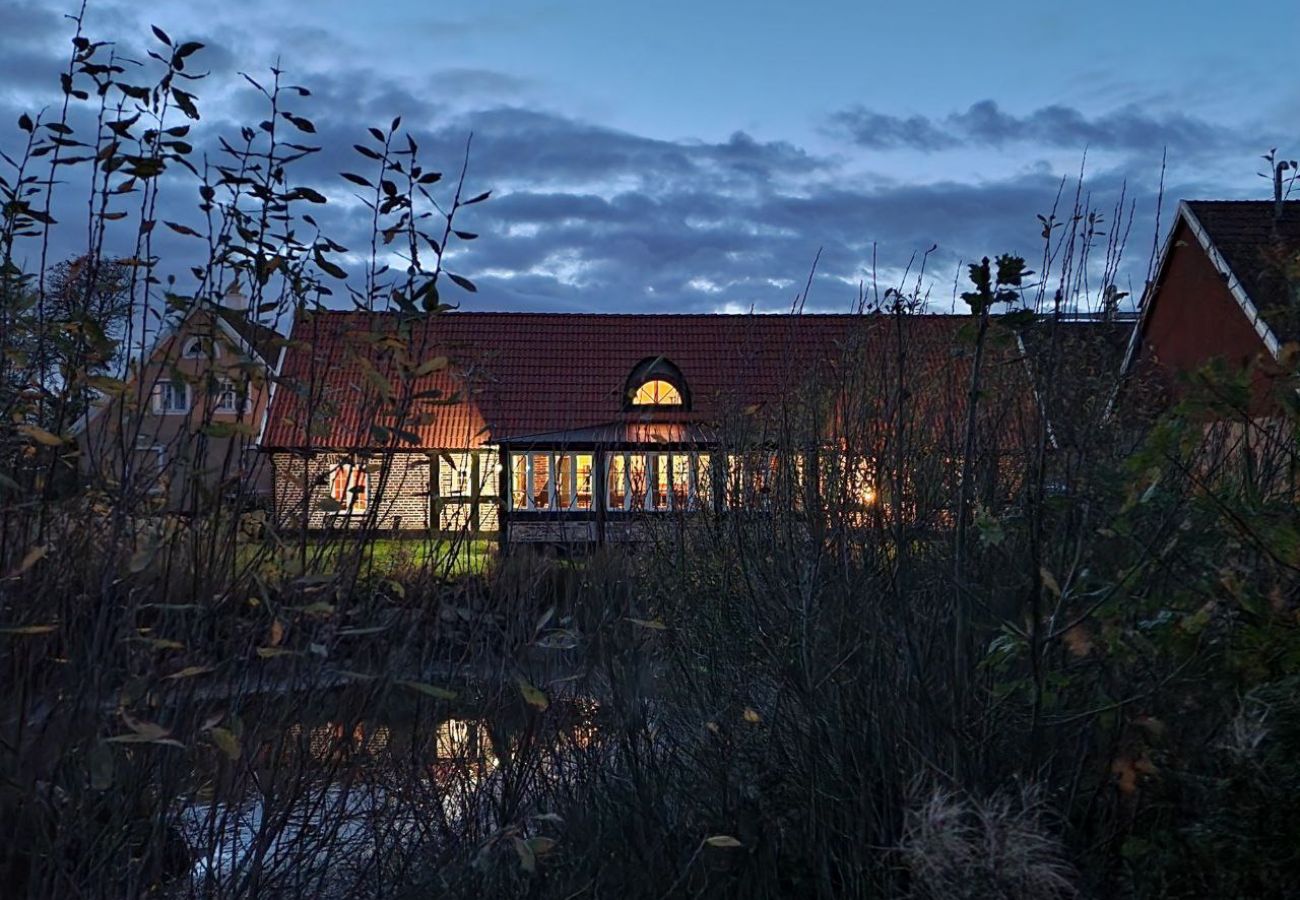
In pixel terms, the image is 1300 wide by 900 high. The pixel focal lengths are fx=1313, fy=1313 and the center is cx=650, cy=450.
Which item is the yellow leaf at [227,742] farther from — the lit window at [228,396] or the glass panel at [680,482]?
the glass panel at [680,482]

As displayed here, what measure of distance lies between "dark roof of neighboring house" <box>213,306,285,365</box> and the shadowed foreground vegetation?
0.10 meters

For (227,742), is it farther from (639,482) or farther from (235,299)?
(639,482)

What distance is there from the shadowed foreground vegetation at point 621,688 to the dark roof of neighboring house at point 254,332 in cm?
10

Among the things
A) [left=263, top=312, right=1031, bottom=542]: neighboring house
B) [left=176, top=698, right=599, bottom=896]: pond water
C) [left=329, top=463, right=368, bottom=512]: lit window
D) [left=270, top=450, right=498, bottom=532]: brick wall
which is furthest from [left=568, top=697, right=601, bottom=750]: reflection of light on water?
[left=329, top=463, right=368, bottom=512]: lit window

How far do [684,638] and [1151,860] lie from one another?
9.06 feet

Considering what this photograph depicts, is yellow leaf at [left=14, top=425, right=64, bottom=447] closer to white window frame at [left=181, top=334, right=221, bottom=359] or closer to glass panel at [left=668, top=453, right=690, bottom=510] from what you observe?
white window frame at [left=181, top=334, right=221, bottom=359]

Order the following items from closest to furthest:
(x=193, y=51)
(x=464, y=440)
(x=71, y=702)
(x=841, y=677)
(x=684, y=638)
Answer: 1. (x=71, y=702)
2. (x=193, y=51)
3. (x=841, y=677)
4. (x=684, y=638)
5. (x=464, y=440)

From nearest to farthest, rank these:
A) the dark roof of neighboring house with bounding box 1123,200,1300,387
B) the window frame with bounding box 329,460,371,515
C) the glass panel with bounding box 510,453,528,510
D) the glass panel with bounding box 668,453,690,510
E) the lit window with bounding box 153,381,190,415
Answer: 1. the lit window with bounding box 153,381,190,415
2. the window frame with bounding box 329,460,371,515
3. the dark roof of neighboring house with bounding box 1123,200,1300,387
4. the glass panel with bounding box 510,453,528,510
5. the glass panel with bounding box 668,453,690,510

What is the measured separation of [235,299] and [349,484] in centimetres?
58

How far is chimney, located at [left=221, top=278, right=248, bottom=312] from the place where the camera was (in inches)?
120

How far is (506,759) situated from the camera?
4031 mm

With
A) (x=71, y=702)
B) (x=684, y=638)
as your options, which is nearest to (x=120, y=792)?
(x=71, y=702)

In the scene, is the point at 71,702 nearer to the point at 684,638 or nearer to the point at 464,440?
the point at 684,638

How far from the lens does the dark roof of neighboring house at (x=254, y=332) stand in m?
2.83
